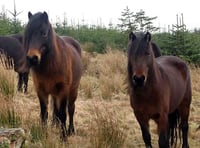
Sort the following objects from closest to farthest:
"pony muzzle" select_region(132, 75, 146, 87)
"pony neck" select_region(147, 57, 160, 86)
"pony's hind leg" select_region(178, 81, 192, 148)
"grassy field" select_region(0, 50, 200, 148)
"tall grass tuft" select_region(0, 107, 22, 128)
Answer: "pony muzzle" select_region(132, 75, 146, 87) → "pony neck" select_region(147, 57, 160, 86) → "grassy field" select_region(0, 50, 200, 148) → "tall grass tuft" select_region(0, 107, 22, 128) → "pony's hind leg" select_region(178, 81, 192, 148)

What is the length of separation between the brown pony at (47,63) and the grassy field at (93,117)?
12.9 inches

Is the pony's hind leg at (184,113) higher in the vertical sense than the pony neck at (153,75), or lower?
lower

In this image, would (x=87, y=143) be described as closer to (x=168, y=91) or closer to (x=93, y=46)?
(x=168, y=91)

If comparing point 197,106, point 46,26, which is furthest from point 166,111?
point 197,106

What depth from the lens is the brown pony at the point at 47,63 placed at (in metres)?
4.63

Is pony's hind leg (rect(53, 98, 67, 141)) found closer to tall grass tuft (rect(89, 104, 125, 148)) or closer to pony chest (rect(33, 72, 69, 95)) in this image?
pony chest (rect(33, 72, 69, 95))

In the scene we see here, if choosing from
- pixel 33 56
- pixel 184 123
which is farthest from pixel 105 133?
pixel 184 123

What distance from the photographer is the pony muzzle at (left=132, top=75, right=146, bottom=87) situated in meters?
4.05

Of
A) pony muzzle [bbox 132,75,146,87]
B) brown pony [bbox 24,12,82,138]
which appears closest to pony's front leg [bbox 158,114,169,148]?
pony muzzle [bbox 132,75,146,87]

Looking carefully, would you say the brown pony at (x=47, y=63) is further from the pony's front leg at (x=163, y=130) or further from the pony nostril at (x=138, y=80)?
the pony's front leg at (x=163, y=130)

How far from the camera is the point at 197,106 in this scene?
27.3 feet

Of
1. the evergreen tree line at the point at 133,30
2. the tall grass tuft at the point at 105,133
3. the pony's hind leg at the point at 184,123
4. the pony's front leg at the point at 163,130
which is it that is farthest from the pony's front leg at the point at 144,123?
the evergreen tree line at the point at 133,30

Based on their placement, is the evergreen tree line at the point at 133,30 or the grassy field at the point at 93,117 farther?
the evergreen tree line at the point at 133,30

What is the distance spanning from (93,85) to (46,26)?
5180mm
